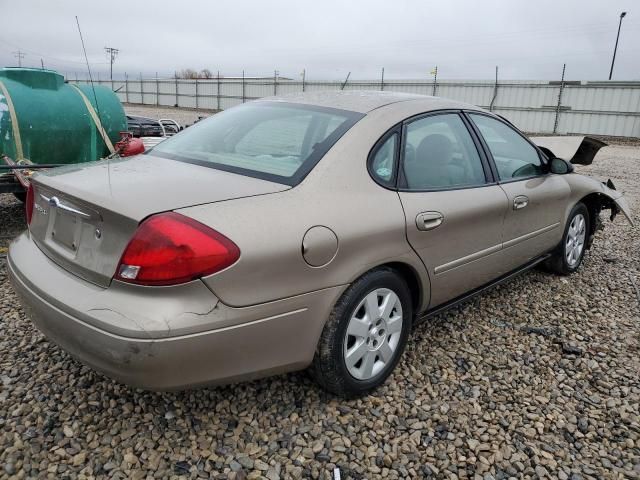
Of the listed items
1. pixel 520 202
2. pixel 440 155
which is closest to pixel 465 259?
pixel 440 155

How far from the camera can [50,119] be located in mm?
4859

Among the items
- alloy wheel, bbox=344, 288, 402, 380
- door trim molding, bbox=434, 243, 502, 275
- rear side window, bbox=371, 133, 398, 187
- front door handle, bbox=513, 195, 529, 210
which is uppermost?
rear side window, bbox=371, 133, 398, 187

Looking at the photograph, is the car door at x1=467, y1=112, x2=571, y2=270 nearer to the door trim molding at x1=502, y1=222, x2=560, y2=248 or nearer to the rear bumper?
the door trim molding at x1=502, y1=222, x2=560, y2=248

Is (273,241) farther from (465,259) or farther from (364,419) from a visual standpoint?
(465,259)

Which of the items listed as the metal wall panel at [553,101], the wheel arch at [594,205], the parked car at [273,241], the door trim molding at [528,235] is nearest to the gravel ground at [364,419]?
the parked car at [273,241]

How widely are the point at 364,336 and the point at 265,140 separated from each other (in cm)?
113

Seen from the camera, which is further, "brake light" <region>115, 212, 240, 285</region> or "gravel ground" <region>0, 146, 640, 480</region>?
"gravel ground" <region>0, 146, 640, 480</region>

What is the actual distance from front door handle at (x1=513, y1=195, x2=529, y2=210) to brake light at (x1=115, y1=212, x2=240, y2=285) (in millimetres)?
2110

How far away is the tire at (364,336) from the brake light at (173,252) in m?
0.63

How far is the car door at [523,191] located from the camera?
320 centimetres

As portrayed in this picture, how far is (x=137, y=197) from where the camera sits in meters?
1.88

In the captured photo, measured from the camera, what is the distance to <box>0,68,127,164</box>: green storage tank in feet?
15.3

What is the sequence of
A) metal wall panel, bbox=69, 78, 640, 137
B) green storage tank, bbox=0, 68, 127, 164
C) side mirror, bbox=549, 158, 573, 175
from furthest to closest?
metal wall panel, bbox=69, 78, 640, 137, green storage tank, bbox=0, 68, 127, 164, side mirror, bbox=549, 158, 573, 175

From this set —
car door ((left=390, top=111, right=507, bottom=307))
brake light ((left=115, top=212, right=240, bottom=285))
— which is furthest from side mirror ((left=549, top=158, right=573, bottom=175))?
brake light ((left=115, top=212, right=240, bottom=285))
